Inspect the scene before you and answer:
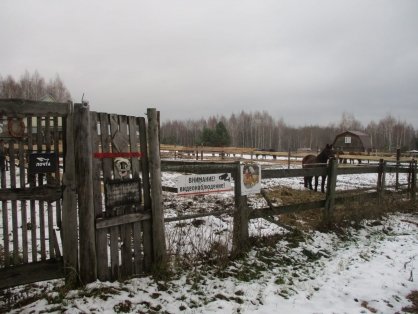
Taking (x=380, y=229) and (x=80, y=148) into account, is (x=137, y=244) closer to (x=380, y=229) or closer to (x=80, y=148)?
(x=80, y=148)

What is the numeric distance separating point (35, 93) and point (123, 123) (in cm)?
5721

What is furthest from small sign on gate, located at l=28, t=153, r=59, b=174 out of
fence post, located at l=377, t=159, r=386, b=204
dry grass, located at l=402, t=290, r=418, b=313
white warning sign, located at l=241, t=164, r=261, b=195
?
fence post, located at l=377, t=159, r=386, b=204

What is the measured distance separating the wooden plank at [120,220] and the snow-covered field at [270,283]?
0.68 metres

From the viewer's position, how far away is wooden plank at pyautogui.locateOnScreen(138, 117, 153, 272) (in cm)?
434

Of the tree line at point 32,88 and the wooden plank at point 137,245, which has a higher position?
the tree line at point 32,88

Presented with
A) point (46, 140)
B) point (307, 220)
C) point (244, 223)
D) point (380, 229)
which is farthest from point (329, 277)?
point (46, 140)

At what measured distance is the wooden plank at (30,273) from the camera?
11.4ft

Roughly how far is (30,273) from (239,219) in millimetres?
3013

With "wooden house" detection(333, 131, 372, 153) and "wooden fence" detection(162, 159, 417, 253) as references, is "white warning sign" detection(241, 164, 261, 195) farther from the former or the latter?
"wooden house" detection(333, 131, 372, 153)

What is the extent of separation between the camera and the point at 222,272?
14.9 feet

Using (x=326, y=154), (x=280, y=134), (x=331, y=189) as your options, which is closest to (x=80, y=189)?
(x=331, y=189)

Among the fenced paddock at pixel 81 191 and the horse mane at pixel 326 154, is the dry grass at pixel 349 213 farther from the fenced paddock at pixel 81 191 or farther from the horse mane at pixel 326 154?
the horse mane at pixel 326 154

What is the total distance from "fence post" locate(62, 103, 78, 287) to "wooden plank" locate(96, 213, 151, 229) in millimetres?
293

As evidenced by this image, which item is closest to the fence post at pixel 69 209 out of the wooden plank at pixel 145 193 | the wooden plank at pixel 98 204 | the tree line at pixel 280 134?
the wooden plank at pixel 98 204
